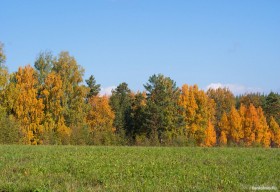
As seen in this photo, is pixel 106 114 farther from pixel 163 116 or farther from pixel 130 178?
pixel 130 178

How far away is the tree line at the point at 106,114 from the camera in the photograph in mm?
50844

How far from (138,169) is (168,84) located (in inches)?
2098

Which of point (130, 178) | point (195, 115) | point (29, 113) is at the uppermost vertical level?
point (195, 115)

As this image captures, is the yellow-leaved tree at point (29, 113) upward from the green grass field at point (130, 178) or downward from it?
upward

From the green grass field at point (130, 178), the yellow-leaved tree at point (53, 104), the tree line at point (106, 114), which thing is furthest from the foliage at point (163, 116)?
the green grass field at point (130, 178)

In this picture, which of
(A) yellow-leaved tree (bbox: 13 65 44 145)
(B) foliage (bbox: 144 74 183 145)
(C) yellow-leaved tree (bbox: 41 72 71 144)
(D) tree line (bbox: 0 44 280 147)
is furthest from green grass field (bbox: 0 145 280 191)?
(B) foliage (bbox: 144 74 183 145)

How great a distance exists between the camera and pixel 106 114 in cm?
6456

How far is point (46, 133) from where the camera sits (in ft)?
163

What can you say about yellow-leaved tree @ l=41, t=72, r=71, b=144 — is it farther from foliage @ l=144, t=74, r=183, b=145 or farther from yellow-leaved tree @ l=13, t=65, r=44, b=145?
foliage @ l=144, t=74, r=183, b=145

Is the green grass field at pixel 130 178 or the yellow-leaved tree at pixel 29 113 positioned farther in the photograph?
the yellow-leaved tree at pixel 29 113

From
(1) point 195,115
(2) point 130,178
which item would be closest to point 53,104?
(1) point 195,115

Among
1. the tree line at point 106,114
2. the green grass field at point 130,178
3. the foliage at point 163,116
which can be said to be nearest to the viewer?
the green grass field at point 130,178

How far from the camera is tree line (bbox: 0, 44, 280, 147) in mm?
50844

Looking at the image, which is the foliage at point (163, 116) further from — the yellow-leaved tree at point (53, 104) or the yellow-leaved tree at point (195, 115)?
the yellow-leaved tree at point (53, 104)
